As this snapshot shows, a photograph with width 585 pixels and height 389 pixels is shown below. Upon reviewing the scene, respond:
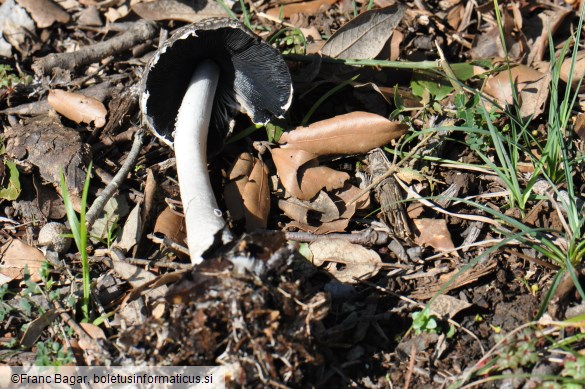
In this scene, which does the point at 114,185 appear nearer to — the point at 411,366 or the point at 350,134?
the point at 350,134

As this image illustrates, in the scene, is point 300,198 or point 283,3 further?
point 283,3

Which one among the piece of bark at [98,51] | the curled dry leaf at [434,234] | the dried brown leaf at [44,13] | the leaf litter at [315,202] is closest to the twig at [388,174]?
the leaf litter at [315,202]

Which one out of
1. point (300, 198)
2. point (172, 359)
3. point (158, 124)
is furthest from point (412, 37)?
point (172, 359)

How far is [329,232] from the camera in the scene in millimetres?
3346

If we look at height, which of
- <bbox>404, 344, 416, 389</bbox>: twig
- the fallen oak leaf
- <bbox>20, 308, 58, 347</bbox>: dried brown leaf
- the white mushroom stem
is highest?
the white mushroom stem

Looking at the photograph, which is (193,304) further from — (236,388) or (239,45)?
(239,45)

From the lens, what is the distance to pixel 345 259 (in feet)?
Answer: 10.4

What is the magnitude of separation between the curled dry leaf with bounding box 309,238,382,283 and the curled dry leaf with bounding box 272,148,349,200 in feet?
1.12

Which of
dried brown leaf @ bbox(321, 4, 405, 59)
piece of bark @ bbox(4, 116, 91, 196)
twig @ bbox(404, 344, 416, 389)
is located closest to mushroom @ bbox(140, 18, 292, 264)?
piece of bark @ bbox(4, 116, 91, 196)

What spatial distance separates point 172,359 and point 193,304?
0.75ft

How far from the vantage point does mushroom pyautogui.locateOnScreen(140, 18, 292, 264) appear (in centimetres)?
316

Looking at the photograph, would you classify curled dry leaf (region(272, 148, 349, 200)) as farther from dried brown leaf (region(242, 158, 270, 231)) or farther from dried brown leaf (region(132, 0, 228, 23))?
dried brown leaf (region(132, 0, 228, 23))

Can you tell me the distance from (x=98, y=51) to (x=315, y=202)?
189 cm

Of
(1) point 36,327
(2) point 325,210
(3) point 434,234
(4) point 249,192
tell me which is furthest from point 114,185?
(3) point 434,234
